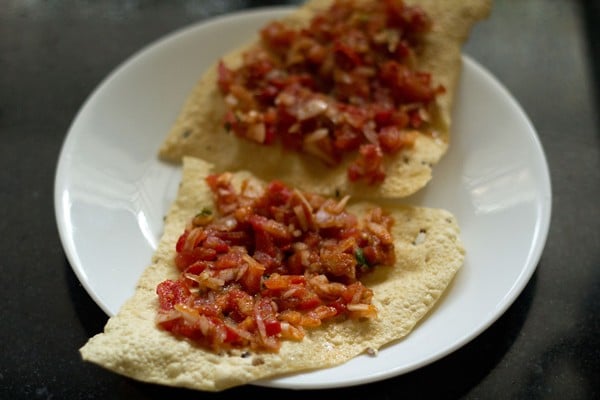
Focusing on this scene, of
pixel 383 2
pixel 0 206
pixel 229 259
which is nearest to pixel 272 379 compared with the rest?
pixel 229 259

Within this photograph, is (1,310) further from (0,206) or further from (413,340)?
(413,340)

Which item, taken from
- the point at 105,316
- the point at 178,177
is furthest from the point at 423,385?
the point at 178,177

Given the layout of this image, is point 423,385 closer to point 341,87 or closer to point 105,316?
point 105,316

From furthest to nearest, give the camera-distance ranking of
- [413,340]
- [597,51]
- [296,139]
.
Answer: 1. [597,51]
2. [296,139]
3. [413,340]

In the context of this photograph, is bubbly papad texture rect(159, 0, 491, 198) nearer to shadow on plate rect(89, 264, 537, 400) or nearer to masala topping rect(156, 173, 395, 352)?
masala topping rect(156, 173, 395, 352)

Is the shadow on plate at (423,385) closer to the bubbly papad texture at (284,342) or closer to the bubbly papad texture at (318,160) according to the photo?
the bubbly papad texture at (284,342)

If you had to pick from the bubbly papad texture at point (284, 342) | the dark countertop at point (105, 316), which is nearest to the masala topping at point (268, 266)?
the bubbly papad texture at point (284, 342)
